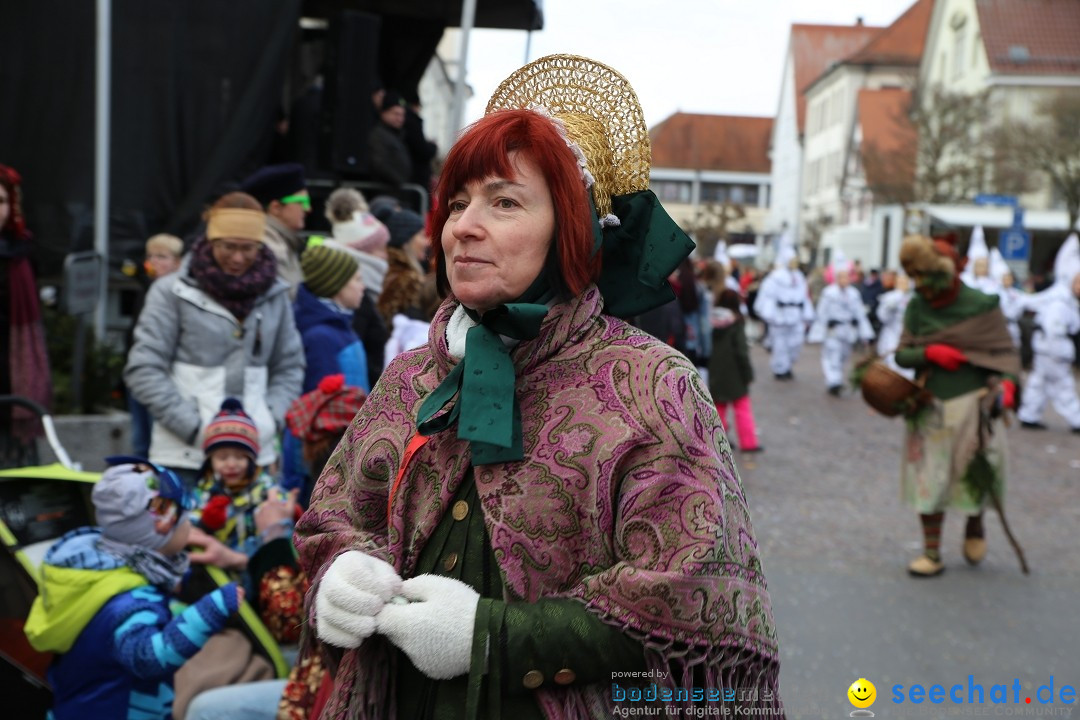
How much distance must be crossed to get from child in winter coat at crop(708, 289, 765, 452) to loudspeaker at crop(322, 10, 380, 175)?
4088mm

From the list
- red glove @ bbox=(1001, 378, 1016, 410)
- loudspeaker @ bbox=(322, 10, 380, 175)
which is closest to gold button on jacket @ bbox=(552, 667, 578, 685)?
red glove @ bbox=(1001, 378, 1016, 410)

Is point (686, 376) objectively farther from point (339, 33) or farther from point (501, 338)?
point (339, 33)

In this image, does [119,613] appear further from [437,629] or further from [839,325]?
[839,325]

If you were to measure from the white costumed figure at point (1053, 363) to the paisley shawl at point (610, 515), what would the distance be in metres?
13.1

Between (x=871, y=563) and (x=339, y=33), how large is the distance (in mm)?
5379

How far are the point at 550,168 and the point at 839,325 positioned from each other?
1735 centimetres

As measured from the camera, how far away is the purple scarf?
204 inches

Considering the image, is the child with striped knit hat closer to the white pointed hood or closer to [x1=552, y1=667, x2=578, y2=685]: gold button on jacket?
[x1=552, y1=667, x2=578, y2=685]: gold button on jacket

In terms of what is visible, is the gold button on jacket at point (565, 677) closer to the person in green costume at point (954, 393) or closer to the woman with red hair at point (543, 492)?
the woman with red hair at point (543, 492)

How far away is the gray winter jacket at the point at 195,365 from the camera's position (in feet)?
16.5

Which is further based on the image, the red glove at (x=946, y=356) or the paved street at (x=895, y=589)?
the red glove at (x=946, y=356)

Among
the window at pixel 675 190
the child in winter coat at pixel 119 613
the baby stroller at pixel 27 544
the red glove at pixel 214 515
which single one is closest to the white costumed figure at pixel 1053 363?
the red glove at pixel 214 515

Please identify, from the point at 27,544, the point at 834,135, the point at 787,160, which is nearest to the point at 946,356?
the point at 27,544

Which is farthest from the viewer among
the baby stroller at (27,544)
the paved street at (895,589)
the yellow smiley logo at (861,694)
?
the paved street at (895,589)
